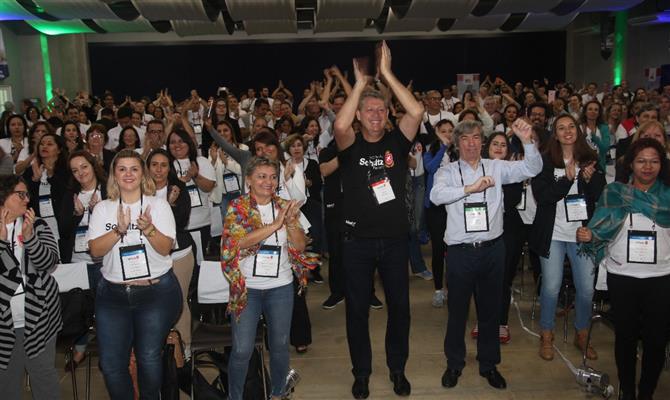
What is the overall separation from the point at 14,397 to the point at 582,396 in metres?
3.09

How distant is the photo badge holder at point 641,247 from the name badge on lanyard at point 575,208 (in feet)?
2.07

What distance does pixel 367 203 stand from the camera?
3354 mm

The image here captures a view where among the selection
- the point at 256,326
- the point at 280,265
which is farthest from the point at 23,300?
the point at 280,265

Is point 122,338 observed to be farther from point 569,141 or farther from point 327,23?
point 327,23

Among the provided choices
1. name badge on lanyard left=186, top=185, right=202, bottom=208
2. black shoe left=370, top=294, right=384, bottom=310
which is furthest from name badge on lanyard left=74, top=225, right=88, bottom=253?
black shoe left=370, top=294, right=384, bottom=310

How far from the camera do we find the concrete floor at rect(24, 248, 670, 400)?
12.0 feet

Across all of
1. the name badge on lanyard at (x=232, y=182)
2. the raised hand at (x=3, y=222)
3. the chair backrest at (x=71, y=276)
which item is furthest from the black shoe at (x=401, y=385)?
the name badge on lanyard at (x=232, y=182)

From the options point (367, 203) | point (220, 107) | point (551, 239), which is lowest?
point (551, 239)

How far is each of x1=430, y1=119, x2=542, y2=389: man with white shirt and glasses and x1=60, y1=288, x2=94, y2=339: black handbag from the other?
2151mm

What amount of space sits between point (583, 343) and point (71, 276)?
3.40 meters

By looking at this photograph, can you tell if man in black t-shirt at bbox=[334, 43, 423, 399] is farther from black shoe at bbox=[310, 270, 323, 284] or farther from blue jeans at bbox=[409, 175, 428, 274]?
black shoe at bbox=[310, 270, 323, 284]

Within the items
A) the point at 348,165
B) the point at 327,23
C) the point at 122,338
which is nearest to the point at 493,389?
the point at 348,165

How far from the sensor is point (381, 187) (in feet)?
10.9

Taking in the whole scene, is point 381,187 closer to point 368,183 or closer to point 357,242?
point 368,183
